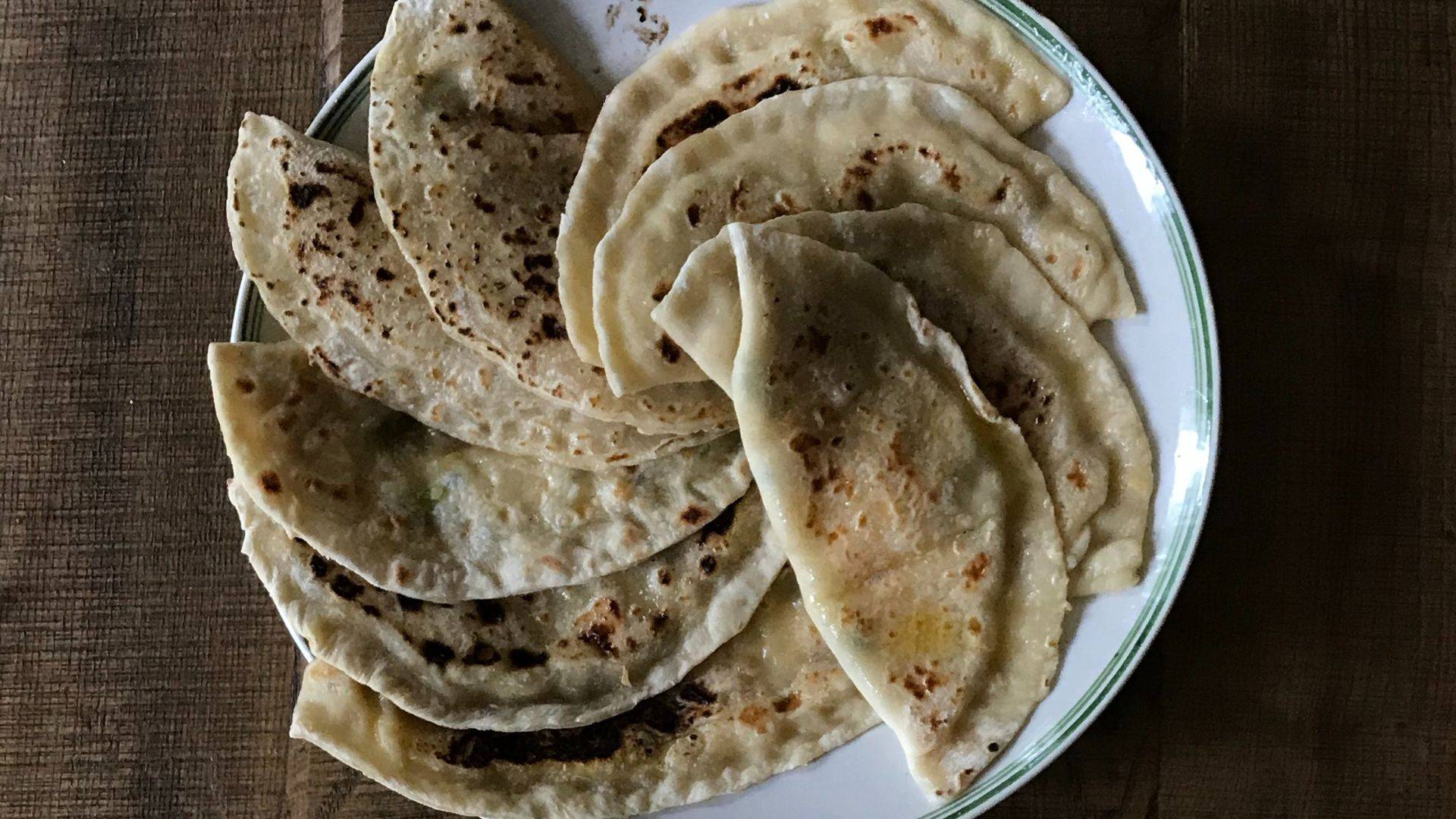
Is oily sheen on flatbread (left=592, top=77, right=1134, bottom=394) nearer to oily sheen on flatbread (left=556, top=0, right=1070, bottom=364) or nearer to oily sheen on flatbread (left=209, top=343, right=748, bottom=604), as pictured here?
oily sheen on flatbread (left=556, top=0, right=1070, bottom=364)

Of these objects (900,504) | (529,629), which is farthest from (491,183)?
(900,504)

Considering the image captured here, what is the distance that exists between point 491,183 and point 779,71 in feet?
1.82

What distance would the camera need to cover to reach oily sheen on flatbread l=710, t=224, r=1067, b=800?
64.4 inches

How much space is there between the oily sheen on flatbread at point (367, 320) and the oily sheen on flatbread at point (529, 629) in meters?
0.25

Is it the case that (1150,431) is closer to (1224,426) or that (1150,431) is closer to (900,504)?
(1224,426)

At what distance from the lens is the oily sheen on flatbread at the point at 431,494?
176 cm

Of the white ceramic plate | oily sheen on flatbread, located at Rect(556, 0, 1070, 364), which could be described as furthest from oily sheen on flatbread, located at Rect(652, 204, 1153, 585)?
oily sheen on flatbread, located at Rect(556, 0, 1070, 364)

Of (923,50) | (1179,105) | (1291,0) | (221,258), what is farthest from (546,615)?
(1291,0)

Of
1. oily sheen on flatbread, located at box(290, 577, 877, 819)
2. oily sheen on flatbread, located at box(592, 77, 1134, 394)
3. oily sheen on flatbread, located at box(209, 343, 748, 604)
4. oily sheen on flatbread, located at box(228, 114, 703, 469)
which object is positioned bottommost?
oily sheen on flatbread, located at box(290, 577, 877, 819)

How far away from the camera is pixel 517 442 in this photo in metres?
1.78

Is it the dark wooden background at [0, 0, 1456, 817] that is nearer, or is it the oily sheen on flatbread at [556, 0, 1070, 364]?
the oily sheen on flatbread at [556, 0, 1070, 364]

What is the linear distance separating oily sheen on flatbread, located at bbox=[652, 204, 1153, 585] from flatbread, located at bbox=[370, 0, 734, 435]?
41 cm

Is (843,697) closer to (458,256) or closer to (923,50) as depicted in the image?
(458,256)

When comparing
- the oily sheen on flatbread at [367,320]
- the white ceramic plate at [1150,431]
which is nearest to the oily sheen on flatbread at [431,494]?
the oily sheen on flatbread at [367,320]
